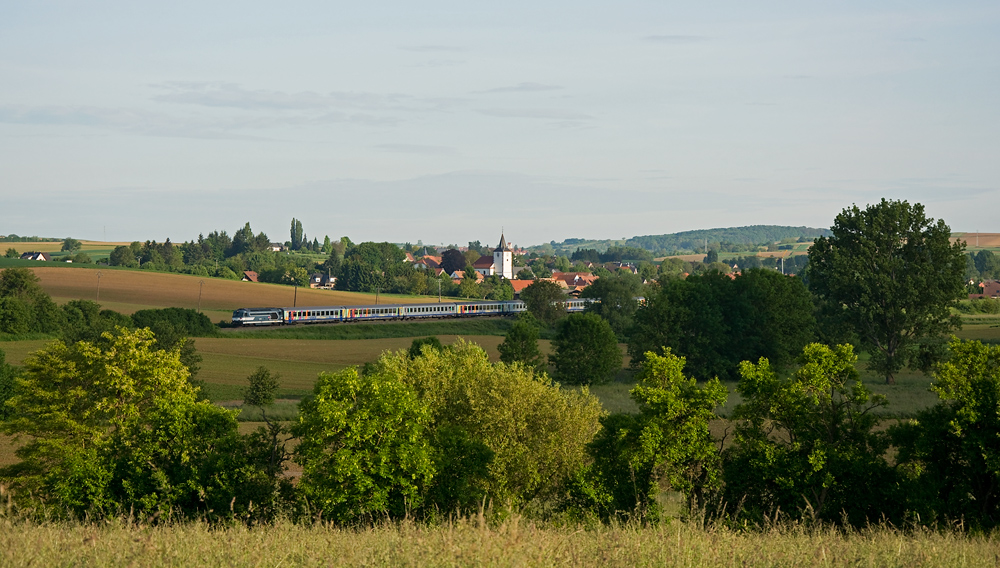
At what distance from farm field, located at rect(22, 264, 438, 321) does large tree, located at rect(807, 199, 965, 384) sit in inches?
2763

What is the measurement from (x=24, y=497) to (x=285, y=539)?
24.9 meters

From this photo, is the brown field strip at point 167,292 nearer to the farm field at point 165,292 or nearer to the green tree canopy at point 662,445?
the farm field at point 165,292

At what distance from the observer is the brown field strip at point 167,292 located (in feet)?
376

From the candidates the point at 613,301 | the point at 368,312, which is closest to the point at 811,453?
the point at 613,301

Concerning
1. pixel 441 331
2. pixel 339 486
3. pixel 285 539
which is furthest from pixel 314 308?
pixel 285 539

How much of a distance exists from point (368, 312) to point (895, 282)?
6342cm

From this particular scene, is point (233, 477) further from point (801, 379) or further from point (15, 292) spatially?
point (15, 292)

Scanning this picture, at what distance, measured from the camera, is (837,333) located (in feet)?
223

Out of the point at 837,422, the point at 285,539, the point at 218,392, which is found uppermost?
the point at 285,539

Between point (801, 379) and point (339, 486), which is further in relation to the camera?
point (801, 379)

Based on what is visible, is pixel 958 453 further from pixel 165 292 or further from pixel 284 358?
pixel 165 292

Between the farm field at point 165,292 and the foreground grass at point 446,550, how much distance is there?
104 m

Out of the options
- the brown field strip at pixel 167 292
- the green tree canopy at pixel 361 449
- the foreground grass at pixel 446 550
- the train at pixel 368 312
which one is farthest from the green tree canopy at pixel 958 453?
the brown field strip at pixel 167 292

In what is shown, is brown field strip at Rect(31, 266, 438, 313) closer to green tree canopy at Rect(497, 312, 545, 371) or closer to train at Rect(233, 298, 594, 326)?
train at Rect(233, 298, 594, 326)
